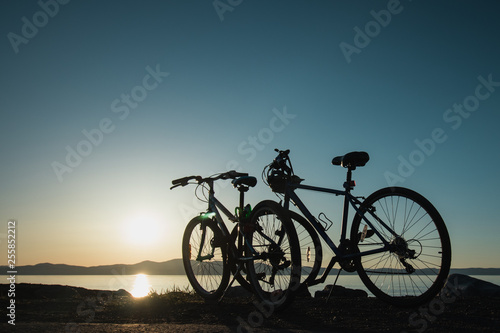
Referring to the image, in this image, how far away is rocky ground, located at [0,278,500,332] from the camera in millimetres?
3223

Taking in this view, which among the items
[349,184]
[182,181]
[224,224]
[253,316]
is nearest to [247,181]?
[224,224]

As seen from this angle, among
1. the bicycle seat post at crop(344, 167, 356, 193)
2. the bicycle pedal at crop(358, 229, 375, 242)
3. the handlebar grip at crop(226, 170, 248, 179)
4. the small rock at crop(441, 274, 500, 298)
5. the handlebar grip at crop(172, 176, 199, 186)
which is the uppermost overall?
the handlebar grip at crop(172, 176, 199, 186)

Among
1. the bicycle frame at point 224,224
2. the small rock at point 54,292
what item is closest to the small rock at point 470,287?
the bicycle frame at point 224,224

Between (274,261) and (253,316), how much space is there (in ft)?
2.21

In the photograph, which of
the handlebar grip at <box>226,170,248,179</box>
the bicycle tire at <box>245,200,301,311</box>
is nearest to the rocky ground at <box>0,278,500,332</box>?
the bicycle tire at <box>245,200,301,311</box>

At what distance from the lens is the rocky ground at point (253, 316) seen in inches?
127

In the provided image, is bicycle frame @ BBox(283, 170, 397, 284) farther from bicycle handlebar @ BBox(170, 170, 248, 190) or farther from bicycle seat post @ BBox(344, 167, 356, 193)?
bicycle handlebar @ BBox(170, 170, 248, 190)

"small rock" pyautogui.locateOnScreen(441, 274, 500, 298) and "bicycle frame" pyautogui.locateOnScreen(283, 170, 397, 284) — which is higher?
"bicycle frame" pyautogui.locateOnScreen(283, 170, 397, 284)

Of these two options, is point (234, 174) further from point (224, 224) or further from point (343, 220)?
point (343, 220)

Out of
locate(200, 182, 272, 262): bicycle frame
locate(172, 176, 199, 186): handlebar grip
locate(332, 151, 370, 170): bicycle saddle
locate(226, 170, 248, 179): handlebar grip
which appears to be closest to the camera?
locate(332, 151, 370, 170): bicycle saddle

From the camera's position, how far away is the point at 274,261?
4.26m

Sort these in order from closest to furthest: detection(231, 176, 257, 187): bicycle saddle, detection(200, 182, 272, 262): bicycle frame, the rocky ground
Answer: the rocky ground < detection(200, 182, 272, 262): bicycle frame < detection(231, 176, 257, 187): bicycle saddle

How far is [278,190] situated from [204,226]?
157cm

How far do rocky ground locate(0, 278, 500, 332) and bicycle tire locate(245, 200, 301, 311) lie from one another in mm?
190
